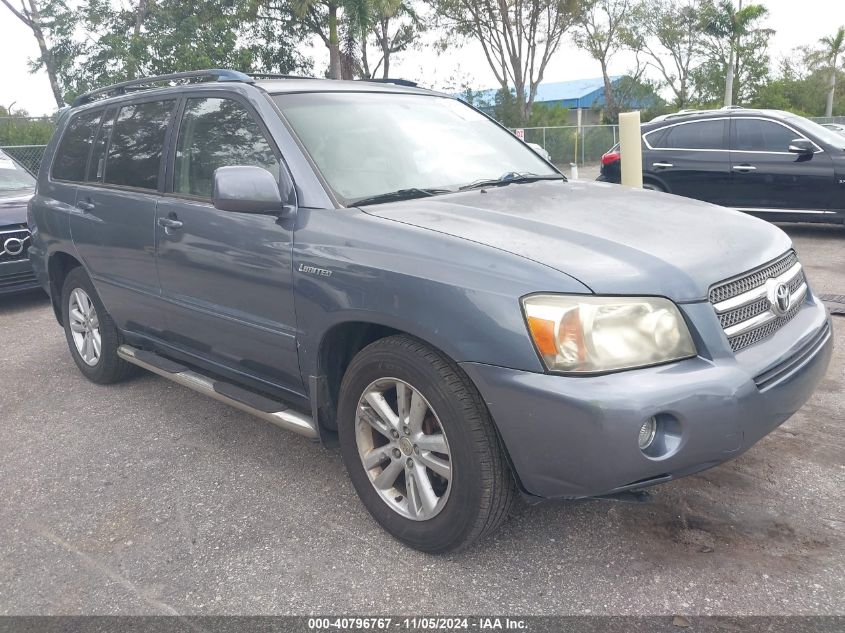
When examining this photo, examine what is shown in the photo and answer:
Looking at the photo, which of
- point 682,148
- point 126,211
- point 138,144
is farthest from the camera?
point 682,148

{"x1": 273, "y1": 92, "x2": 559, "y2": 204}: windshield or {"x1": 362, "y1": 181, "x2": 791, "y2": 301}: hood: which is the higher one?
{"x1": 273, "y1": 92, "x2": 559, "y2": 204}: windshield

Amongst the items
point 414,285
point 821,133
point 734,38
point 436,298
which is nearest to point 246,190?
point 414,285

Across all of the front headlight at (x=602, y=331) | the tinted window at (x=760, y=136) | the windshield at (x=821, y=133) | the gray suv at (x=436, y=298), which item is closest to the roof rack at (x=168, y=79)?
the gray suv at (x=436, y=298)

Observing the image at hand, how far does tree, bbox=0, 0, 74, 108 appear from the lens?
26.5 m

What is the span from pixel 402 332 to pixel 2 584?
1.79 metres

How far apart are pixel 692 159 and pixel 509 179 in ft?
22.1

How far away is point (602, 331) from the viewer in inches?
91.7

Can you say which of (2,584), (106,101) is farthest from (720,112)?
(2,584)

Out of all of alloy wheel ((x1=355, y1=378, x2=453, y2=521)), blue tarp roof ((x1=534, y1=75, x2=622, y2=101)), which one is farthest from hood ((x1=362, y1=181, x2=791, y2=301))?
blue tarp roof ((x1=534, y1=75, x2=622, y2=101))

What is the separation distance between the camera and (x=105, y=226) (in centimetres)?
428

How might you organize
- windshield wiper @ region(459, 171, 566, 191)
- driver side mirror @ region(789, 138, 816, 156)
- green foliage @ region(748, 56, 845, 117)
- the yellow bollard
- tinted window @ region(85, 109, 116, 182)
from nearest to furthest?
windshield wiper @ region(459, 171, 566, 191), tinted window @ region(85, 109, 116, 182), the yellow bollard, driver side mirror @ region(789, 138, 816, 156), green foliage @ region(748, 56, 845, 117)

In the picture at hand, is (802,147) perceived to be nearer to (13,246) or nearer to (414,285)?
(414,285)

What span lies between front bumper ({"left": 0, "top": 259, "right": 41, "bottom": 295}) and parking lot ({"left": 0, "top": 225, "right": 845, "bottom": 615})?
3.72 m

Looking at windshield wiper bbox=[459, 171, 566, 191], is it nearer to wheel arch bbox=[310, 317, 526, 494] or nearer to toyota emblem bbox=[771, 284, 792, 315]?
wheel arch bbox=[310, 317, 526, 494]
